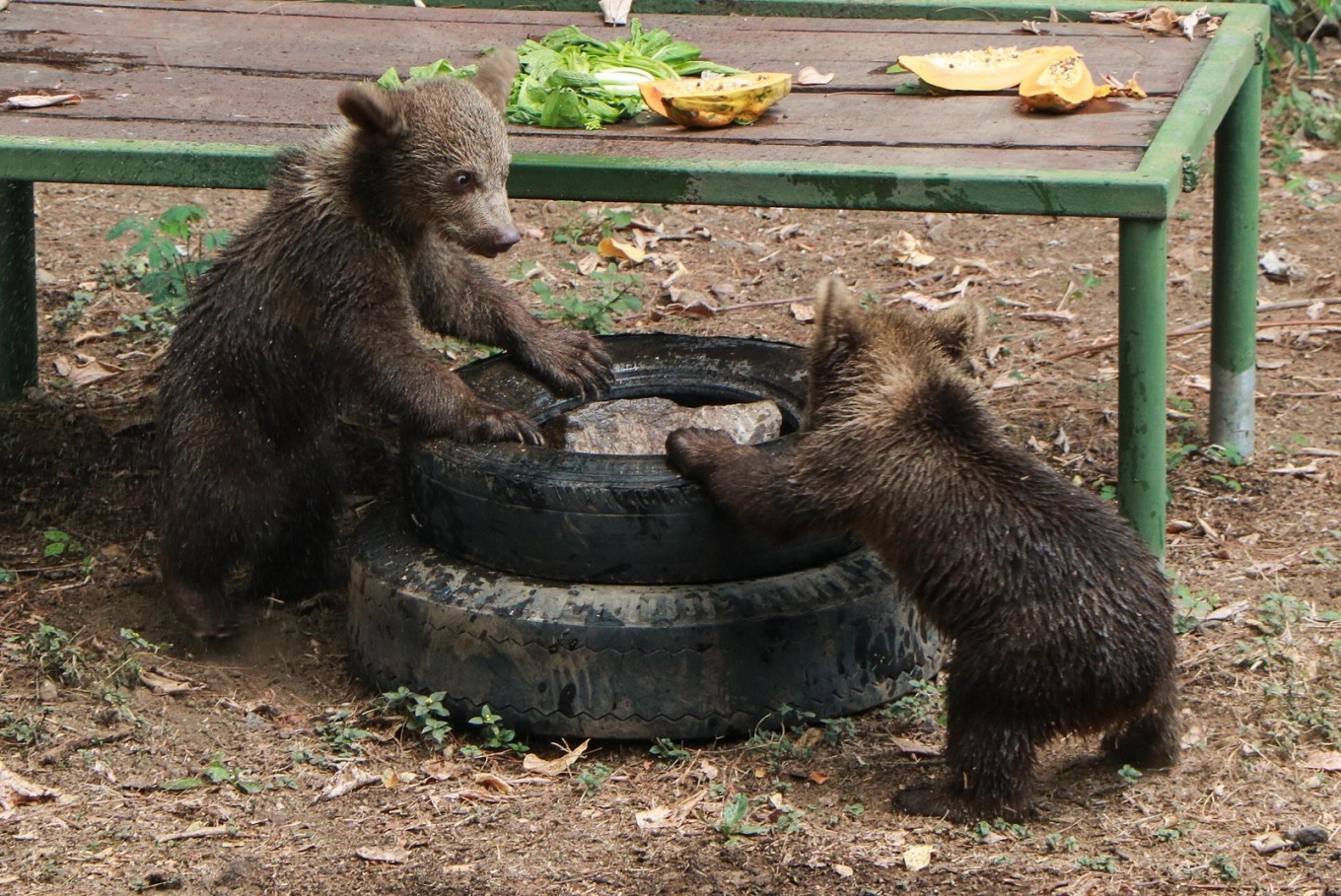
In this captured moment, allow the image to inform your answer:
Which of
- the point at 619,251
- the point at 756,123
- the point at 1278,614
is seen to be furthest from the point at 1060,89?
the point at 619,251

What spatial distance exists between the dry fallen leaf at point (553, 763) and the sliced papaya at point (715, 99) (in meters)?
2.29

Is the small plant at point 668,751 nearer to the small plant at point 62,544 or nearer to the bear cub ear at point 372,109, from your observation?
the bear cub ear at point 372,109

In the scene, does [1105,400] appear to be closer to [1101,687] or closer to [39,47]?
[1101,687]

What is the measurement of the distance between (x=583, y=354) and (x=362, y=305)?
862mm

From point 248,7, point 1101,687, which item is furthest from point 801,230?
point 1101,687

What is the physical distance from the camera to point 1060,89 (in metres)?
5.79

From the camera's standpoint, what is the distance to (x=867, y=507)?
4773 millimetres

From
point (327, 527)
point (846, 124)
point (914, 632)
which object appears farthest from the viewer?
point (327, 527)

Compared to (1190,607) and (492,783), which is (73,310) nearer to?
(492,783)

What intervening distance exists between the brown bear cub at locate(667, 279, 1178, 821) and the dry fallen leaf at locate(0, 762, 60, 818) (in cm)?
211

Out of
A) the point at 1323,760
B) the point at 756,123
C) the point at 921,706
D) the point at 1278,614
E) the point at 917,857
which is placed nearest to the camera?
the point at 917,857

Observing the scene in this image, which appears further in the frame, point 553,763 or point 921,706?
point 921,706

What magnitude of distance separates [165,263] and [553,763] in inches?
154

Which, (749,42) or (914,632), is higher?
(749,42)
